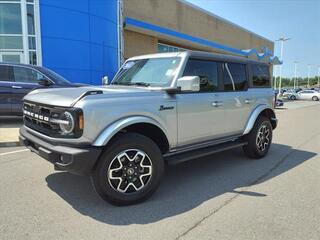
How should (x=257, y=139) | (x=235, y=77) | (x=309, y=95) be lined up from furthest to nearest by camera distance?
(x=309, y=95) → (x=257, y=139) → (x=235, y=77)

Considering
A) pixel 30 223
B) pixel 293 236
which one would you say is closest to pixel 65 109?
pixel 30 223

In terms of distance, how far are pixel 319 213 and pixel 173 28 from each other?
2526cm

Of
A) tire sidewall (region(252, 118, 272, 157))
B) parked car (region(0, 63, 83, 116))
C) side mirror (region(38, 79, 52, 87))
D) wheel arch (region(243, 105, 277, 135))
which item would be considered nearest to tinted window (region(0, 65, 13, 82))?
parked car (region(0, 63, 83, 116))

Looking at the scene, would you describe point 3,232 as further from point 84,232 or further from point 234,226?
point 234,226

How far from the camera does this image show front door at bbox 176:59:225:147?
4.84m

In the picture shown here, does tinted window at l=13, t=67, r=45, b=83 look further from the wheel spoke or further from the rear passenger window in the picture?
the wheel spoke

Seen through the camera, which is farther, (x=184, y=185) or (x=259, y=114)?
(x=259, y=114)

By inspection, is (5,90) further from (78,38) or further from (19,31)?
(78,38)

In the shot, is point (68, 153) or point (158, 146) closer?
point (68, 153)

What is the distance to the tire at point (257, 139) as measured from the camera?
648 centimetres

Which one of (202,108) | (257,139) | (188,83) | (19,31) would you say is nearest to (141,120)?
(188,83)

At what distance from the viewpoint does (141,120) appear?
422 cm

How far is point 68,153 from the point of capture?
367 centimetres

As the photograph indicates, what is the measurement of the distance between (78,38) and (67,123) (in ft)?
44.2
